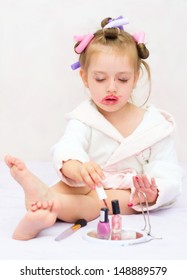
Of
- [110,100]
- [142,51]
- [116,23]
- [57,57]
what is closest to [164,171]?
[110,100]

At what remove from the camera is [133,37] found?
1.79 m

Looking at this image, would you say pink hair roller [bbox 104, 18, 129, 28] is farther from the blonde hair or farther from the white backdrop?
the white backdrop

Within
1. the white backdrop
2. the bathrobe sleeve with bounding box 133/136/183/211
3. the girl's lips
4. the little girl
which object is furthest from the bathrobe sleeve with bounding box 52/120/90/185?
the white backdrop

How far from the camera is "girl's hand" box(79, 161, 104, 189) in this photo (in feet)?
4.42

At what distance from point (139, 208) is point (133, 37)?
0.54 meters

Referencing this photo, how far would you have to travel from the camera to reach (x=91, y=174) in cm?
136

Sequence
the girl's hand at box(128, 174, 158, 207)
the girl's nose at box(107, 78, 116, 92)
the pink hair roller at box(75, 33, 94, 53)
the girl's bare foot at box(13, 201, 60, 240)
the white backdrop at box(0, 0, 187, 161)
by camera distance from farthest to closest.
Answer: the white backdrop at box(0, 0, 187, 161) → the pink hair roller at box(75, 33, 94, 53) → the girl's nose at box(107, 78, 116, 92) → the girl's hand at box(128, 174, 158, 207) → the girl's bare foot at box(13, 201, 60, 240)

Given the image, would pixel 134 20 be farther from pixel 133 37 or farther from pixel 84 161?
pixel 84 161

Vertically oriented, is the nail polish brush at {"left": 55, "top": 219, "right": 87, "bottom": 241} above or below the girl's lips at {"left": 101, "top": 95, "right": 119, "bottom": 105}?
below

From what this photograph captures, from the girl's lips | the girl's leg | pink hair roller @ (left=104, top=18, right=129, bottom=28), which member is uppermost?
pink hair roller @ (left=104, top=18, right=129, bottom=28)

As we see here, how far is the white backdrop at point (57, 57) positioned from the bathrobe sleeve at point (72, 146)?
0.99 m

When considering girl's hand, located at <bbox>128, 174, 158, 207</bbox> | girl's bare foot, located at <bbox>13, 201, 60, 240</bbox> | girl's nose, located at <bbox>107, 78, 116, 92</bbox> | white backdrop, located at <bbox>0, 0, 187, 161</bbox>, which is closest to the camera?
girl's bare foot, located at <bbox>13, 201, 60, 240</bbox>

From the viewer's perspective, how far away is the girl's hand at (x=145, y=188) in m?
1.53

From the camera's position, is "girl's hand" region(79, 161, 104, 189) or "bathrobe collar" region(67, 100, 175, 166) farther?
"bathrobe collar" region(67, 100, 175, 166)
